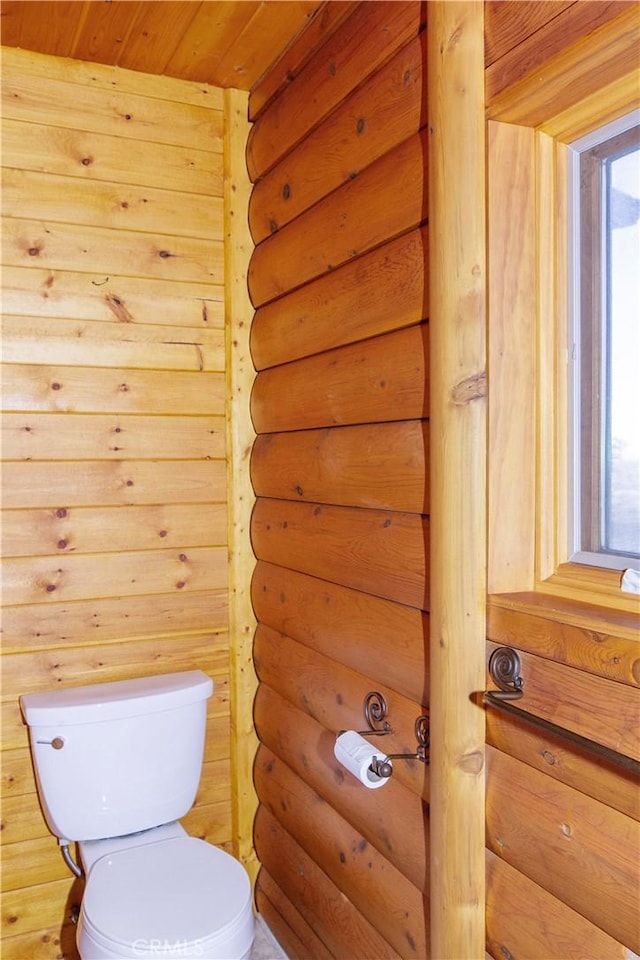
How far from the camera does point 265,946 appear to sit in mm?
2115

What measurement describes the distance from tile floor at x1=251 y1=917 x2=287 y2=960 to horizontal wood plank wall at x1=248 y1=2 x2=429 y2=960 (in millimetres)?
48

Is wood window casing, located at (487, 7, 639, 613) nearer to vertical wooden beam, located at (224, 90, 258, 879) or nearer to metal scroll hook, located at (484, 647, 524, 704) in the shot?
metal scroll hook, located at (484, 647, 524, 704)

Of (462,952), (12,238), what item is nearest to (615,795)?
(462,952)

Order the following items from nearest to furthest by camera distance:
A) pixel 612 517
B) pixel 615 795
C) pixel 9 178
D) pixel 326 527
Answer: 1. pixel 615 795
2. pixel 612 517
3. pixel 326 527
4. pixel 9 178

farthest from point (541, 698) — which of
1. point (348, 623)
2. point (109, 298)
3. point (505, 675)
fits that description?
point (109, 298)

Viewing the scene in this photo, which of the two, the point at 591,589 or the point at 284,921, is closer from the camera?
the point at 591,589

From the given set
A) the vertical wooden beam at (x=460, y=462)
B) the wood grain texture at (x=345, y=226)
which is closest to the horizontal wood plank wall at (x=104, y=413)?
the wood grain texture at (x=345, y=226)

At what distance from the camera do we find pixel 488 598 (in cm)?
123

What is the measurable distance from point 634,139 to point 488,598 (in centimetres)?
73

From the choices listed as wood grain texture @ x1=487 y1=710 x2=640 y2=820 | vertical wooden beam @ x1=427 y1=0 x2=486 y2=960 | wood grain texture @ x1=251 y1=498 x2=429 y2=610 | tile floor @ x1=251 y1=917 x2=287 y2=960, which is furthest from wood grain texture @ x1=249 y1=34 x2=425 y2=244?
tile floor @ x1=251 y1=917 x2=287 y2=960

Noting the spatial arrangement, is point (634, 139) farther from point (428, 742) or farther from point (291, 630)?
point (291, 630)

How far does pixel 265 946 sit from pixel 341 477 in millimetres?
1398

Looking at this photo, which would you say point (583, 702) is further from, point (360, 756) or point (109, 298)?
point (109, 298)

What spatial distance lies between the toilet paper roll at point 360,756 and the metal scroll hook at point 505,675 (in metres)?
0.29
